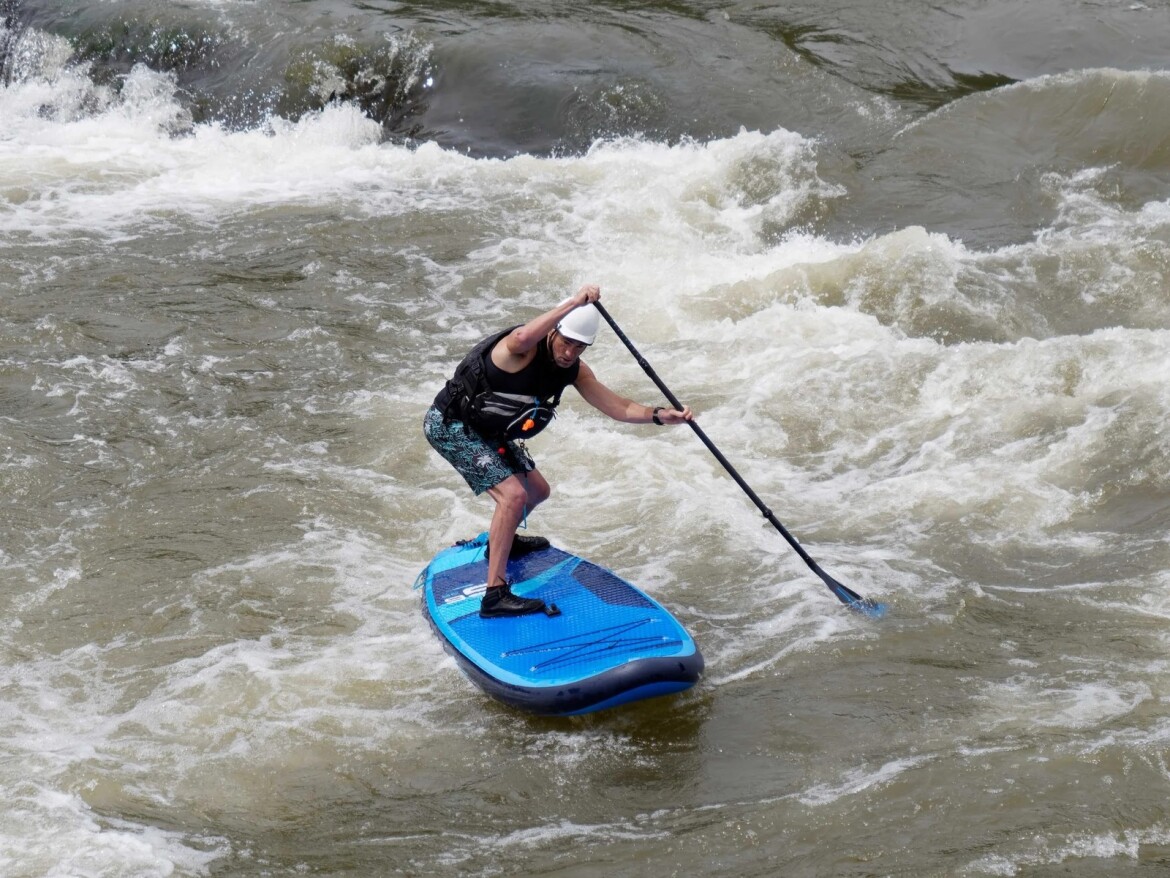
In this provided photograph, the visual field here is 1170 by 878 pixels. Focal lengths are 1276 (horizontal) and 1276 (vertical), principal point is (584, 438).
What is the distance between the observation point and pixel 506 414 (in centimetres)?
545

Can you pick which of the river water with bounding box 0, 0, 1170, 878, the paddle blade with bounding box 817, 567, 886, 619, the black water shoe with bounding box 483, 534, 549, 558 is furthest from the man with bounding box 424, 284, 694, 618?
the paddle blade with bounding box 817, 567, 886, 619

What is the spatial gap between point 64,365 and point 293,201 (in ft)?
12.3

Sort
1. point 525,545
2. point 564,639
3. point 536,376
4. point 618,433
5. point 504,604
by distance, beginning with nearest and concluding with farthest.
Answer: point 564,639 < point 536,376 < point 504,604 < point 525,545 < point 618,433

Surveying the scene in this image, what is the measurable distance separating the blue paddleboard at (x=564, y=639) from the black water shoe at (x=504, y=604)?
3cm

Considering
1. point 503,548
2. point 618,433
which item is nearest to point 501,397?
point 503,548

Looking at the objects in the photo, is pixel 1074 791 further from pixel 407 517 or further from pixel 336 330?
pixel 336 330

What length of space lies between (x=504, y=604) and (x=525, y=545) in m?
0.53

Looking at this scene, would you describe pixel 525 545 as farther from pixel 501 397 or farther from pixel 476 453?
pixel 501 397

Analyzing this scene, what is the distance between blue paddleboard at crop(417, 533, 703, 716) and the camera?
16.5 ft

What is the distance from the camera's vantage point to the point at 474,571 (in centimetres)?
592

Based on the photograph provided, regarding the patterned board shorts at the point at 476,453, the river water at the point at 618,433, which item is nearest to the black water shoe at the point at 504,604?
the river water at the point at 618,433

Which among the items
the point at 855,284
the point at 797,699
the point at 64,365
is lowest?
the point at 64,365

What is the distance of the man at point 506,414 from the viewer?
5371 mm

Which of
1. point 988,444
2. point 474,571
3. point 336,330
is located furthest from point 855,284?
point 474,571
